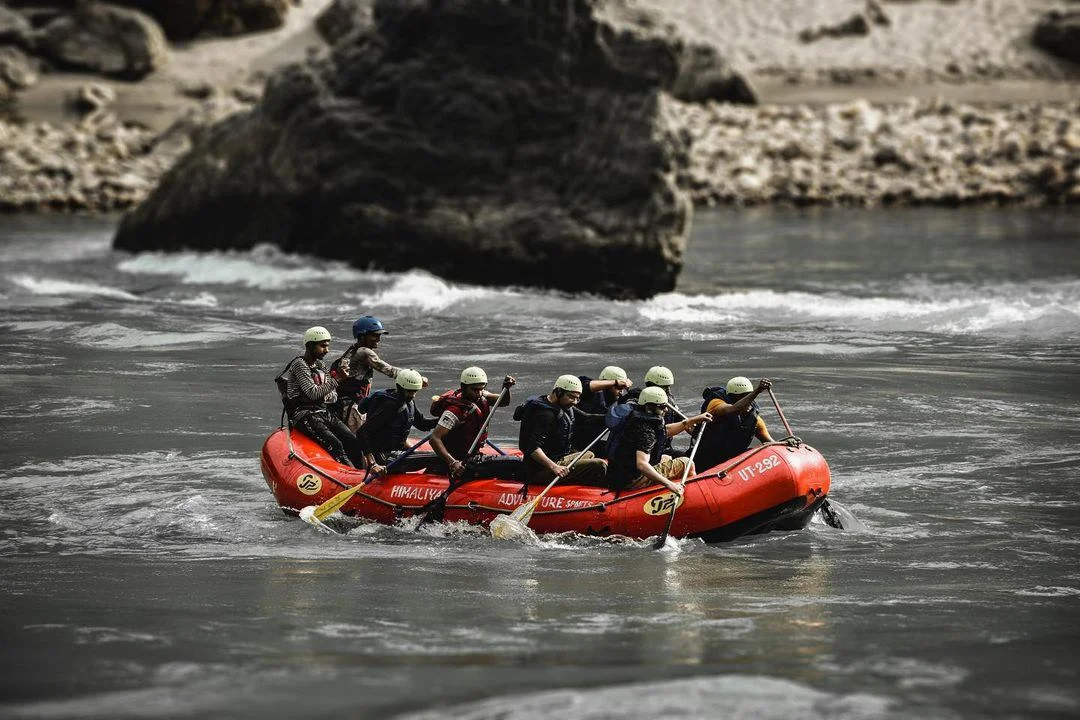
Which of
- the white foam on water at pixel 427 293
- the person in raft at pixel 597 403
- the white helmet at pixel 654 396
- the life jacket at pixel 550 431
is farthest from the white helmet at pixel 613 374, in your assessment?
the white foam on water at pixel 427 293

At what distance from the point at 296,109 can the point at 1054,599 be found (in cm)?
2080

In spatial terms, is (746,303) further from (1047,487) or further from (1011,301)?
(1047,487)

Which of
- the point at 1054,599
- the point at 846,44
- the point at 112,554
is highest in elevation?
the point at 846,44

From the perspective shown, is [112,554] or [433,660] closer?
[433,660]

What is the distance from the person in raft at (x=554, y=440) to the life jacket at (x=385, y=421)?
1.36 metres

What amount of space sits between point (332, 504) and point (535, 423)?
1.98 m

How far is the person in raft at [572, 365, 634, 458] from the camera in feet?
43.0

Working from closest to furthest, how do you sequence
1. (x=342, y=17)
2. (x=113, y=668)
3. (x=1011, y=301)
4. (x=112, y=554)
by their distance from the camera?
(x=113, y=668)
(x=112, y=554)
(x=1011, y=301)
(x=342, y=17)

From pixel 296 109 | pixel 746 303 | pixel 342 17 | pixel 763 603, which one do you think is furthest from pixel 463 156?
pixel 342 17

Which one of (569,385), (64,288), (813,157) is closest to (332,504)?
(569,385)

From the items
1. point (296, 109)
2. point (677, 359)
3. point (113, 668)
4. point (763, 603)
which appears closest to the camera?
point (113, 668)

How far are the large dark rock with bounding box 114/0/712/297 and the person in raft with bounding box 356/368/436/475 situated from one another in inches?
445

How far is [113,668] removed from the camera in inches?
348

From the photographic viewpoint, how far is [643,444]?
40.8 feet
